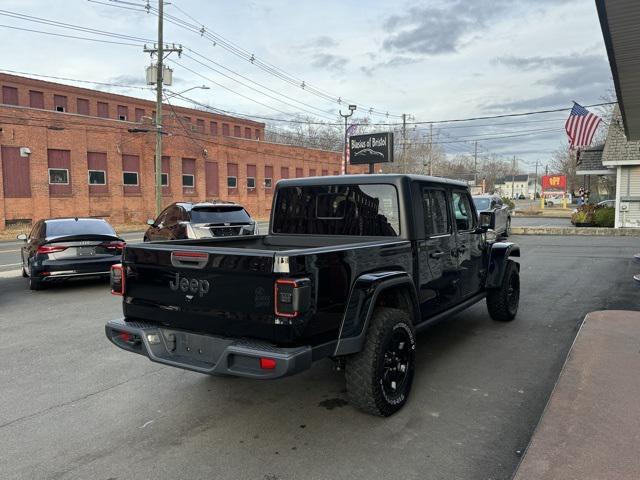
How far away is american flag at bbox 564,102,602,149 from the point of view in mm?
23984

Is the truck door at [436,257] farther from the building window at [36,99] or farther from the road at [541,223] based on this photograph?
the building window at [36,99]

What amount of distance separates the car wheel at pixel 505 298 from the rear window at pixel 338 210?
8.50 feet

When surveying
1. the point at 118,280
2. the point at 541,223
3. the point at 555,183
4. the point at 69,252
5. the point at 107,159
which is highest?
the point at 107,159

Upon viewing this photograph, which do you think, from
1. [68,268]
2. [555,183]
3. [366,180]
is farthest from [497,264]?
[555,183]

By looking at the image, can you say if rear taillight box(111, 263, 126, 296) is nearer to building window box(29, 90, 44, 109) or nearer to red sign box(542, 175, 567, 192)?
red sign box(542, 175, 567, 192)

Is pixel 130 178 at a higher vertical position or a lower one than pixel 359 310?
higher

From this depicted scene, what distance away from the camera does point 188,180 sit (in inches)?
1475

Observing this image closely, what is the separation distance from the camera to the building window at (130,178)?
32.8 meters

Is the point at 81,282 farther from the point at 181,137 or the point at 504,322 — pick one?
the point at 181,137

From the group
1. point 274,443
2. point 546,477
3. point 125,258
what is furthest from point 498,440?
point 125,258

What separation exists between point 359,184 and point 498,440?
254 cm

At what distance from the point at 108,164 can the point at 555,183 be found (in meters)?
35.6

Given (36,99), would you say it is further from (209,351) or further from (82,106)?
(209,351)

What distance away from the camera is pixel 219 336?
349cm
